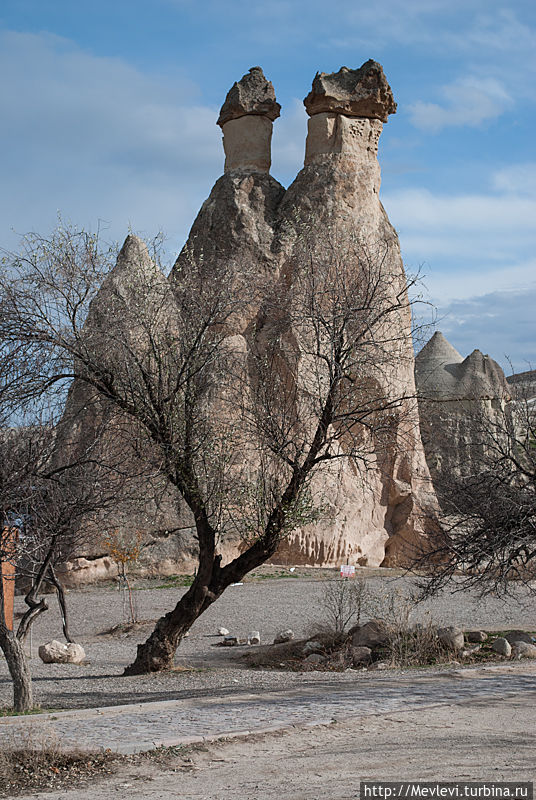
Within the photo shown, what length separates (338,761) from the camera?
5859 mm

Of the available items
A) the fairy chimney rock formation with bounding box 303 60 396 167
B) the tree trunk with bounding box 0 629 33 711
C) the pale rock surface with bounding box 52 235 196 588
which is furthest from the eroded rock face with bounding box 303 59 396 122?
the tree trunk with bounding box 0 629 33 711

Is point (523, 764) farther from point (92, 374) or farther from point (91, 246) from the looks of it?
point (91, 246)

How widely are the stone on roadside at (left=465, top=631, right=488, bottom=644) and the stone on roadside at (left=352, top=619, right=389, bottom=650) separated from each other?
140 cm

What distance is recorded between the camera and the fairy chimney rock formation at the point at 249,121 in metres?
28.5

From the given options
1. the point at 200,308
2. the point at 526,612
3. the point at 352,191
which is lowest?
the point at 526,612

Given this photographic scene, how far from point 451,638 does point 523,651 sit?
40.5 inches

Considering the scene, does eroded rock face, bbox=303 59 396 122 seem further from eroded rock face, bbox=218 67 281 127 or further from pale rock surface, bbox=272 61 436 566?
eroded rock face, bbox=218 67 281 127

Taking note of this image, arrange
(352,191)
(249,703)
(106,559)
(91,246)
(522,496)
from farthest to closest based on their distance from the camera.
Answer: (352,191) → (106,559) → (91,246) → (522,496) → (249,703)

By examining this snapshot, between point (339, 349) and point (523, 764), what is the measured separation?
5.51m

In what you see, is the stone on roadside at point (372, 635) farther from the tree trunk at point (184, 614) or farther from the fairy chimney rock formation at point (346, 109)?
the fairy chimney rock formation at point (346, 109)

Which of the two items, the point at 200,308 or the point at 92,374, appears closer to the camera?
the point at 92,374

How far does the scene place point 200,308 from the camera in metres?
10.7

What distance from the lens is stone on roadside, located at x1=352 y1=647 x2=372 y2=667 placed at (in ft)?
40.8

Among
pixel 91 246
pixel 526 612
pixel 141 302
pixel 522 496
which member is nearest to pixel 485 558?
pixel 522 496
